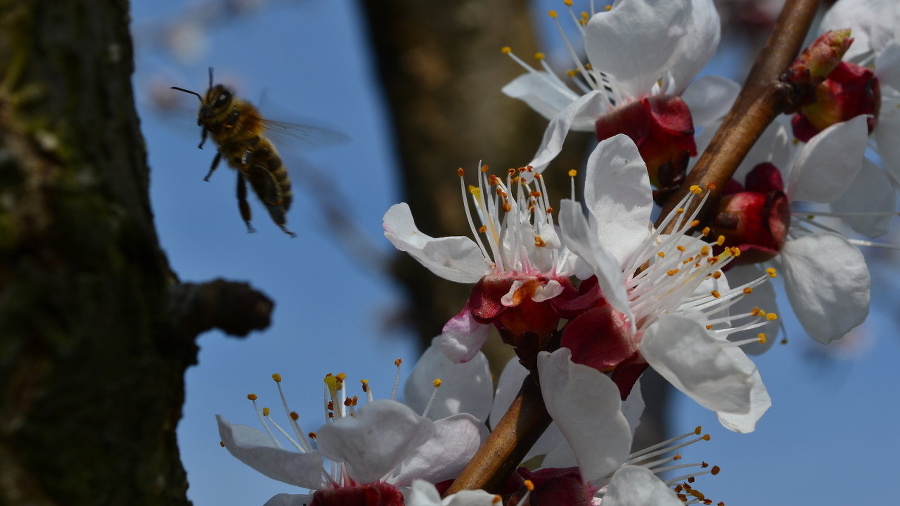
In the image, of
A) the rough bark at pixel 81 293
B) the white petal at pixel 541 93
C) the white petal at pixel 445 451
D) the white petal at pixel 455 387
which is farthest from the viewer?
the white petal at pixel 541 93

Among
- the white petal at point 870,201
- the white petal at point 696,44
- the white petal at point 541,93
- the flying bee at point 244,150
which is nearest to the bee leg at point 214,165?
the flying bee at point 244,150

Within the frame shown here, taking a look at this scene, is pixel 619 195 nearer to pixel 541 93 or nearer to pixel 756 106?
pixel 756 106

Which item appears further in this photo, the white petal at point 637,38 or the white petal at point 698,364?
the white petal at point 637,38

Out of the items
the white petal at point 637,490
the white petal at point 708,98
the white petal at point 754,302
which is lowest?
the white petal at point 637,490

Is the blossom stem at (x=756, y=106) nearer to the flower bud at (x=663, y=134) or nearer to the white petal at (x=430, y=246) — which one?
the flower bud at (x=663, y=134)

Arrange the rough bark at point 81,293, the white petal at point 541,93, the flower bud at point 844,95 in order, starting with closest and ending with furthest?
1. the rough bark at point 81,293
2. the flower bud at point 844,95
3. the white petal at point 541,93

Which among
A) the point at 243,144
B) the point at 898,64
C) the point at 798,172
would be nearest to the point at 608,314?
the point at 798,172

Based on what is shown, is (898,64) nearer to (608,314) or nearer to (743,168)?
(743,168)

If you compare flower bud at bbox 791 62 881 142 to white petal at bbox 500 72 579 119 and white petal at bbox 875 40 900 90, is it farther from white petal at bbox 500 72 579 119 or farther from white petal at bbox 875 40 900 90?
white petal at bbox 500 72 579 119
